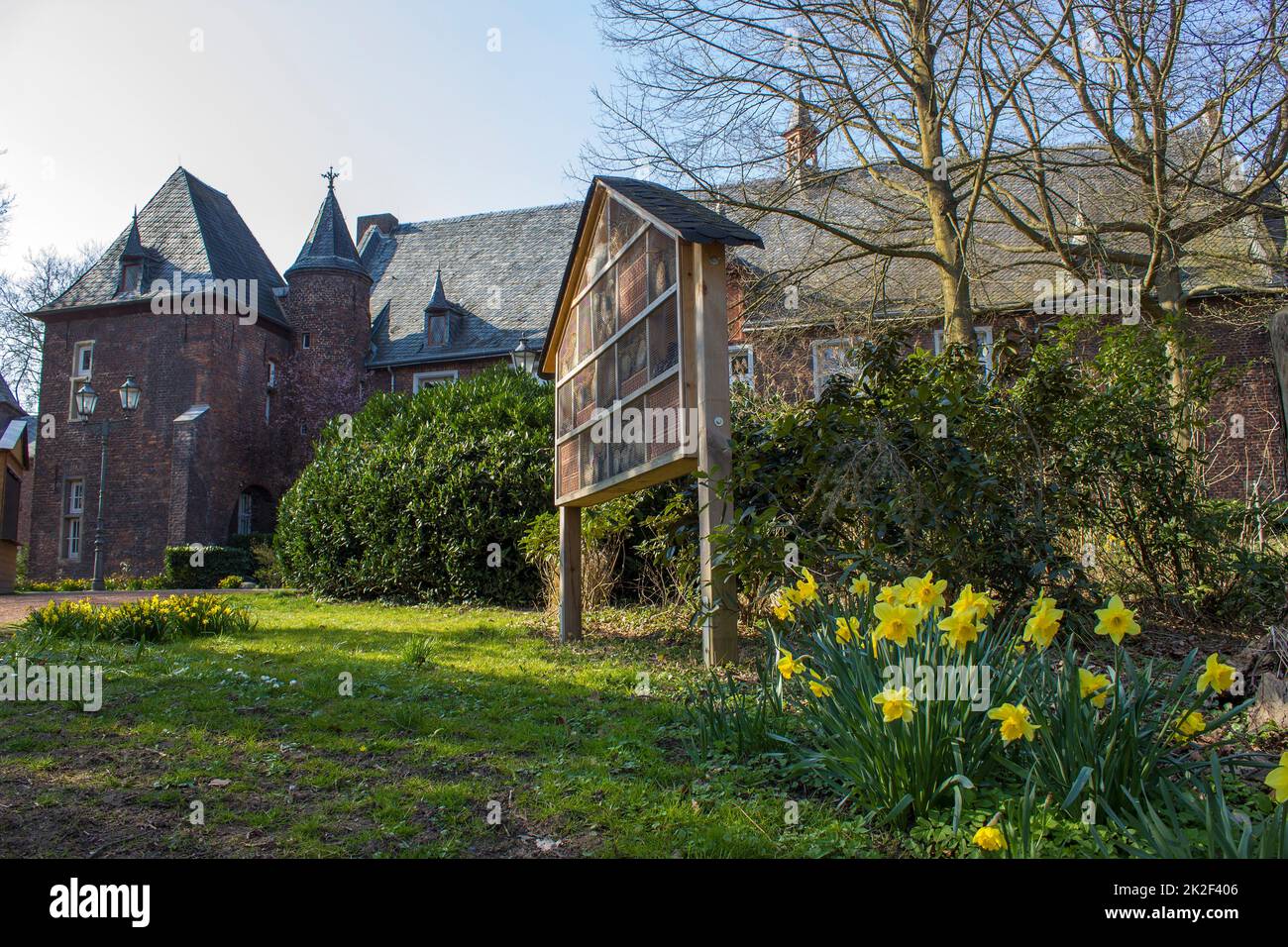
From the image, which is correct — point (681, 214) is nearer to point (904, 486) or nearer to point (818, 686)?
point (904, 486)

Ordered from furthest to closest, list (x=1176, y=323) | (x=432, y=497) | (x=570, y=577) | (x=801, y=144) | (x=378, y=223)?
(x=378, y=223) → (x=432, y=497) → (x=801, y=144) → (x=1176, y=323) → (x=570, y=577)

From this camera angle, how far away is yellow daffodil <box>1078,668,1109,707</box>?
280cm

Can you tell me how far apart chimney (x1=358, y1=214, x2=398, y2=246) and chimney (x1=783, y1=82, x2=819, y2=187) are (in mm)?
21611

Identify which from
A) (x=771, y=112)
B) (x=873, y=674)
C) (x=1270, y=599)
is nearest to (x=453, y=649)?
(x=873, y=674)

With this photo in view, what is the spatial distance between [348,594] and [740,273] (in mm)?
8095

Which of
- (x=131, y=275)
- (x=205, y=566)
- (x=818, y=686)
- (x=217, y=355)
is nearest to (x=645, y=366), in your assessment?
(x=818, y=686)

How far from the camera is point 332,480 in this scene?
552 inches

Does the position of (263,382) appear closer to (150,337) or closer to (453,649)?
(150,337)

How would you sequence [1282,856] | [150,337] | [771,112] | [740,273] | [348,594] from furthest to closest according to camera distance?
[150,337] → [740,273] → [348,594] → [771,112] → [1282,856]

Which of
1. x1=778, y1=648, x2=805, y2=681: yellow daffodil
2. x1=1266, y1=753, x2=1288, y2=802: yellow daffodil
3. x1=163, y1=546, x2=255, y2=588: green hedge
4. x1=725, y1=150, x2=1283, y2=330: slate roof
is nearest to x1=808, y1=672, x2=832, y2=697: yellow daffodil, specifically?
x1=778, y1=648, x2=805, y2=681: yellow daffodil

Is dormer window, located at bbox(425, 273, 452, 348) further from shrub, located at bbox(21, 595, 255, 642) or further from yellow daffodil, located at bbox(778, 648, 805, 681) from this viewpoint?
→ yellow daffodil, located at bbox(778, 648, 805, 681)

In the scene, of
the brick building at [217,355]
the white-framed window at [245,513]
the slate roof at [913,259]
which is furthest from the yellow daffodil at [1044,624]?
the white-framed window at [245,513]

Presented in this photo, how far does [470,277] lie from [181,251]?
8.11 meters

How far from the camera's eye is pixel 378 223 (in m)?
30.6
